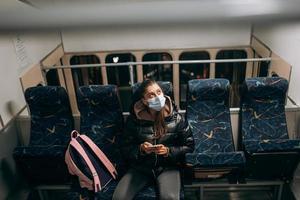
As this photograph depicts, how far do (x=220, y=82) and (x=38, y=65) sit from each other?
7.61 ft

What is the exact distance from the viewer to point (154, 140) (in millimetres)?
2320

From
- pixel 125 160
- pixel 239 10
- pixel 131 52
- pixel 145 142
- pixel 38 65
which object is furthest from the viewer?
pixel 131 52

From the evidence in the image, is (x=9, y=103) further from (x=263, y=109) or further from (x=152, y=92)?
(x=263, y=109)

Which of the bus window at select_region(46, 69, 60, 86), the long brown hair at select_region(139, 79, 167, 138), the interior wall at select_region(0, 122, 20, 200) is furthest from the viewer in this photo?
the bus window at select_region(46, 69, 60, 86)

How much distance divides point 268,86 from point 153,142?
119 centimetres

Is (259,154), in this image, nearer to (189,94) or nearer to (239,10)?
(189,94)

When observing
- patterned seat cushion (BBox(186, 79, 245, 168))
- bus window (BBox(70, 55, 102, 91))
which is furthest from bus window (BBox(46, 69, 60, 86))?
patterned seat cushion (BBox(186, 79, 245, 168))

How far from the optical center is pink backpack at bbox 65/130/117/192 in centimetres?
225

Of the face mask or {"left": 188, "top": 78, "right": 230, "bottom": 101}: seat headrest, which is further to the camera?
{"left": 188, "top": 78, "right": 230, "bottom": 101}: seat headrest

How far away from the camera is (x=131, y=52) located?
5.12 metres

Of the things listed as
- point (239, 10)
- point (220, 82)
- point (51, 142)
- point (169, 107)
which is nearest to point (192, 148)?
point (169, 107)

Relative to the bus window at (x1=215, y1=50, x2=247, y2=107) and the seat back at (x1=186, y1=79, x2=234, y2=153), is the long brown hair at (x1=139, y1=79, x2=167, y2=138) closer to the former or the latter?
the seat back at (x1=186, y1=79, x2=234, y2=153)

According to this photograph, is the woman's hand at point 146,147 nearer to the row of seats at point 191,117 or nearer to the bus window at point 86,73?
the row of seats at point 191,117

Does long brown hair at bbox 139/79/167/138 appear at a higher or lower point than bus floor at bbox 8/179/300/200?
higher
